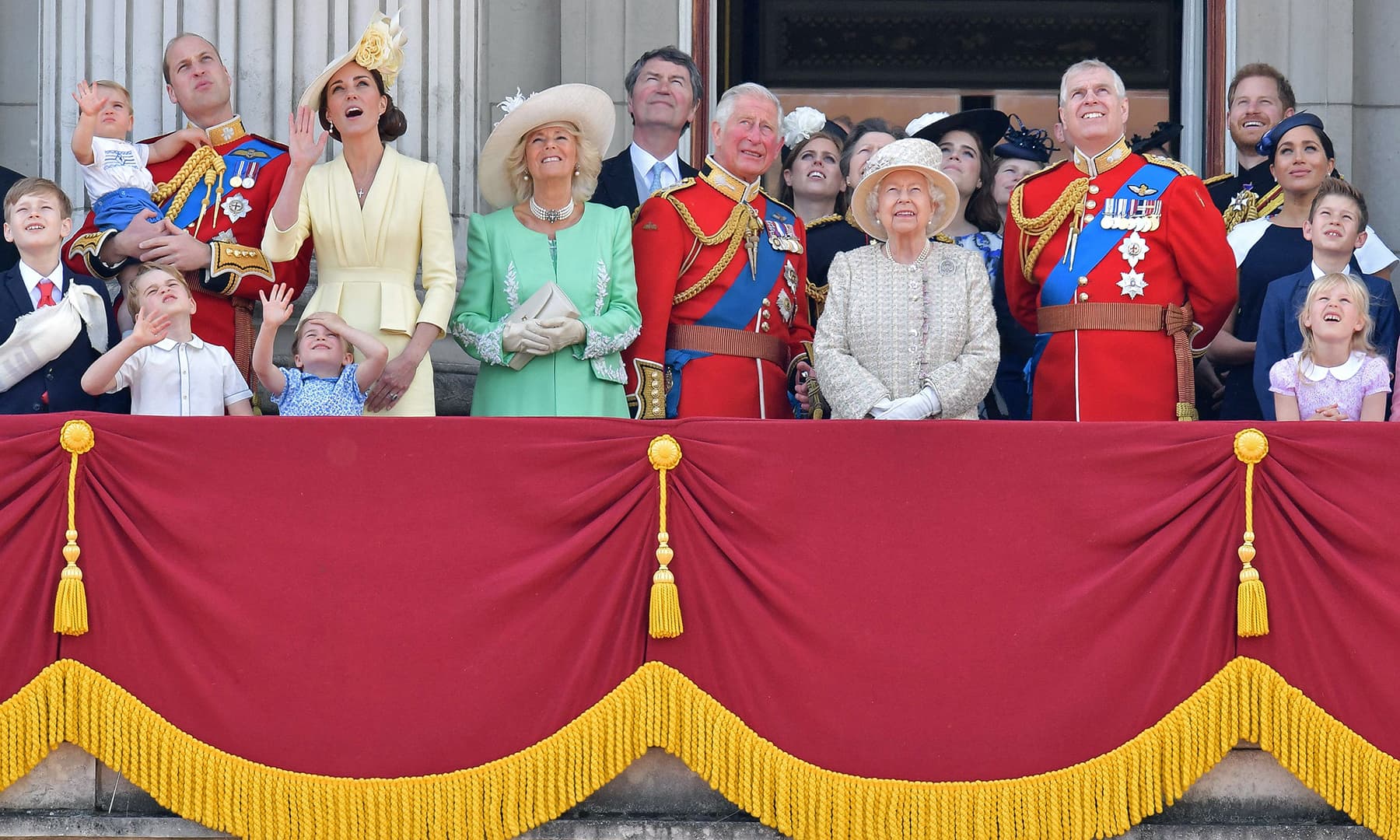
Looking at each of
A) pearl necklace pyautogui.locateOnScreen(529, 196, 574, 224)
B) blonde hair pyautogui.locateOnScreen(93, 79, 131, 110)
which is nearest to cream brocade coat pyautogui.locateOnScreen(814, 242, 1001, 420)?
pearl necklace pyautogui.locateOnScreen(529, 196, 574, 224)

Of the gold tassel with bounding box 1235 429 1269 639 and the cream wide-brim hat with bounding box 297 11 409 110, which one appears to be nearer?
the gold tassel with bounding box 1235 429 1269 639

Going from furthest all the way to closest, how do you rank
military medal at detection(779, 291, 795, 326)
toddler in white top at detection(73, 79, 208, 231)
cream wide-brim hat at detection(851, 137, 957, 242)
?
1. military medal at detection(779, 291, 795, 326)
2. toddler in white top at detection(73, 79, 208, 231)
3. cream wide-brim hat at detection(851, 137, 957, 242)

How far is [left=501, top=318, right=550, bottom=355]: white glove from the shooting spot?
646 cm

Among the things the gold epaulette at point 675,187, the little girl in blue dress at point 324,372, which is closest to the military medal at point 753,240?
the gold epaulette at point 675,187

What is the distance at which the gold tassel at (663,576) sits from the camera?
566 centimetres

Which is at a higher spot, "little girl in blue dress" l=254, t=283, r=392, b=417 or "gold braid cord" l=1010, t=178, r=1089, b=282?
"gold braid cord" l=1010, t=178, r=1089, b=282

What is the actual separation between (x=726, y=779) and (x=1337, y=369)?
7.09ft

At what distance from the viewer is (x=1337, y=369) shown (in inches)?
249

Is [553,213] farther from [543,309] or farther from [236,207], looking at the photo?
[236,207]

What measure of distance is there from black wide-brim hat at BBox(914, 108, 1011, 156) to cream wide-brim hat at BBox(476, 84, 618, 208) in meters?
1.25

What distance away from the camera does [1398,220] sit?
29.2 feet

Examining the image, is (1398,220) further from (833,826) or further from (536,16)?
(833,826)

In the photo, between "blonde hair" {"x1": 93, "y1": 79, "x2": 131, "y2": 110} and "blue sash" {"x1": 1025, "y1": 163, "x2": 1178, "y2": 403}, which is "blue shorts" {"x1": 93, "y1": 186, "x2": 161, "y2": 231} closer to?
"blonde hair" {"x1": 93, "y1": 79, "x2": 131, "y2": 110}

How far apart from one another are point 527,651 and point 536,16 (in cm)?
406
